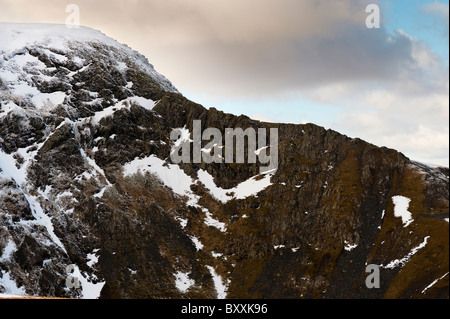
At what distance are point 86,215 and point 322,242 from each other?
3202 inches

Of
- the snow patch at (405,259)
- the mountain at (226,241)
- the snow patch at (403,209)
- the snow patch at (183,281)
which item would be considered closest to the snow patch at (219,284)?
the mountain at (226,241)

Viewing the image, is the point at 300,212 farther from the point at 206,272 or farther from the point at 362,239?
the point at 206,272

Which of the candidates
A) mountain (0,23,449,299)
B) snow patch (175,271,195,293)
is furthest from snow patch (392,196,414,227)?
snow patch (175,271,195,293)

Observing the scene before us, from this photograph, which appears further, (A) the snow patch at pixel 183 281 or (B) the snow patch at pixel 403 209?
(B) the snow patch at pixel 403 209

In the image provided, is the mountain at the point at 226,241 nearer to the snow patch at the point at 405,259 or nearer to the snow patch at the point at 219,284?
the snow patch at the point at 219,284

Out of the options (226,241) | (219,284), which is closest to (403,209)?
(226,241)

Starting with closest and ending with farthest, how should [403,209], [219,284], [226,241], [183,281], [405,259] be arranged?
[405,259] → [219,284] → [183,281] → [403,209] → [226,241]

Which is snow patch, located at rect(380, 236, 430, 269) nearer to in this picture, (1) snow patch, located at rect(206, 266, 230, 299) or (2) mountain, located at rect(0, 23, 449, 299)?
(2) mountain, located at rect(0, 23, 449, 299)

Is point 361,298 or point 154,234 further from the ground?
point 154,234

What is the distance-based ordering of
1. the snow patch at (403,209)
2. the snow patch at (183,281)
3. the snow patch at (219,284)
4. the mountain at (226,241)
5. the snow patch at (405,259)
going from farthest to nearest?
the snow patch at (403,209) → the snow patch at (183,281) → the snow patch at (219,284) → the mountain at (226,241) → the snow patch at (405,259)

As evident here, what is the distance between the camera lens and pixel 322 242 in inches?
7121

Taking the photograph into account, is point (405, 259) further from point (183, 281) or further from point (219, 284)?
point (183, 281)

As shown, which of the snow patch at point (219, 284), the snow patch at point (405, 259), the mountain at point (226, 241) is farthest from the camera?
the snow patch at point (219, 284)
